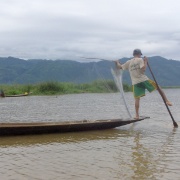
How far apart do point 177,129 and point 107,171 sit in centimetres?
408

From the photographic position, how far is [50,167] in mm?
4539

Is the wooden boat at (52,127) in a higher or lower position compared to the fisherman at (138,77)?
lower

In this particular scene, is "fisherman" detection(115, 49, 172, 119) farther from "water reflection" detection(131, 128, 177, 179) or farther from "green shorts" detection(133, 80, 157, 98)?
"water reflection" detection(131, 128, 177, 179)

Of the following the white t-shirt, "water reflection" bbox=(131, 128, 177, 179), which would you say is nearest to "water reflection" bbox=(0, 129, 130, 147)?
"water reflection" bbox=(131, 128, 177, 179)

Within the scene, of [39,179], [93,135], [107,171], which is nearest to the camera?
[39,179]

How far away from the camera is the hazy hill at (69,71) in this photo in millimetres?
8812

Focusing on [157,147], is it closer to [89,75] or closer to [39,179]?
[39,179]

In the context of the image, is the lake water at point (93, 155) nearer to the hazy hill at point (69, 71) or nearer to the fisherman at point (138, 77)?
the fisherman at point (138, 77)

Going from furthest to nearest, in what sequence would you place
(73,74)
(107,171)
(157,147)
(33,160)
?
1. (73,74)
2. (157,147)
3. (33,160)
4. (107,171)

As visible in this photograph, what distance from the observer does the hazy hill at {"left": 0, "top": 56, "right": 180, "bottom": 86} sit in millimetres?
8812

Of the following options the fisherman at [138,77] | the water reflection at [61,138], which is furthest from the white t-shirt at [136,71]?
the water reflection at [61,138]

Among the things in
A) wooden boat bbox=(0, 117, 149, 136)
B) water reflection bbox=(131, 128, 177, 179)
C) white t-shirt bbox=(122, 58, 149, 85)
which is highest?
white t-shirt bbox=(122, 58, 149, 85)

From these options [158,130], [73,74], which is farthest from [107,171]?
[73,74]

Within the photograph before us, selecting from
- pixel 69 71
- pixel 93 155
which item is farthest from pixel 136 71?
pixel 93 155
